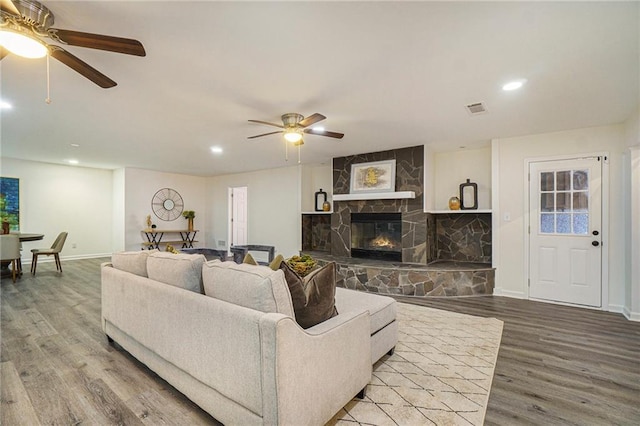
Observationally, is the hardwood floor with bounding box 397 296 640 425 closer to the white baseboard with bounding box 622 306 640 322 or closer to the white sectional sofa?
the white baseboard with bounding box 622 306 640 322

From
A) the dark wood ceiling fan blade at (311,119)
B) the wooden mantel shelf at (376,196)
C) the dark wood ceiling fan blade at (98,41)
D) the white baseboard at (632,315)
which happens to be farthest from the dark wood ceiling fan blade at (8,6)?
the white baseboard at (632,315)

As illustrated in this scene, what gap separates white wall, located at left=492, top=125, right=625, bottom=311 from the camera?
3.84 m

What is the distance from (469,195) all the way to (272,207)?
4.62 m

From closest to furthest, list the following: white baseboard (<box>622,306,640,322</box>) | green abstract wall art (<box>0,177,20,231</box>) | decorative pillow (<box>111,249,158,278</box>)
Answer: decorative pillow (<box>111,249,158,278</box>) → white baseboard (<box>622,306,640,322</box>) → green abstract wall art (<box>0,177,20,231</box>)

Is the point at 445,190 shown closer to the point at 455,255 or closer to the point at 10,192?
A: the point at 455,255

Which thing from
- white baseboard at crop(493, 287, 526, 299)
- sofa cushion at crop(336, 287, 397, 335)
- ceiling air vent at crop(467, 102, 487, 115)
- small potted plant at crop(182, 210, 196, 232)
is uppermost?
ceiling air vent at crop(467, 102, 487, 115)

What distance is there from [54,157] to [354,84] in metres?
7.09

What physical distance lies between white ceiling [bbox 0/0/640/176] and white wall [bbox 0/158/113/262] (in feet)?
10.3

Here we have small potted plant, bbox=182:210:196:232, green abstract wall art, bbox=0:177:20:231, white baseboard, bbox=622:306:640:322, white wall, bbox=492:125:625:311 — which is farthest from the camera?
small potted plant, bbox=182:210:196:232

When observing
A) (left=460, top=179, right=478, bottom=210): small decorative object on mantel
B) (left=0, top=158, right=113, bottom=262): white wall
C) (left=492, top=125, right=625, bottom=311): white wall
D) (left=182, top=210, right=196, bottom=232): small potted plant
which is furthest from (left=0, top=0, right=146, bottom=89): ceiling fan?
(left=182, top=210, right=196, bottom=232): small potted plant

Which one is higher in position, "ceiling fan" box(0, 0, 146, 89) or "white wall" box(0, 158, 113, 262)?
"ceiling fan" box(0, 0, 146, 89)

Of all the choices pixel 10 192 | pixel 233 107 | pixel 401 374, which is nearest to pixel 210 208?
pixel 10 192

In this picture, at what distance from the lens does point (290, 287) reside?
173 cm

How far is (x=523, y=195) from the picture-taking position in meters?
4.45
